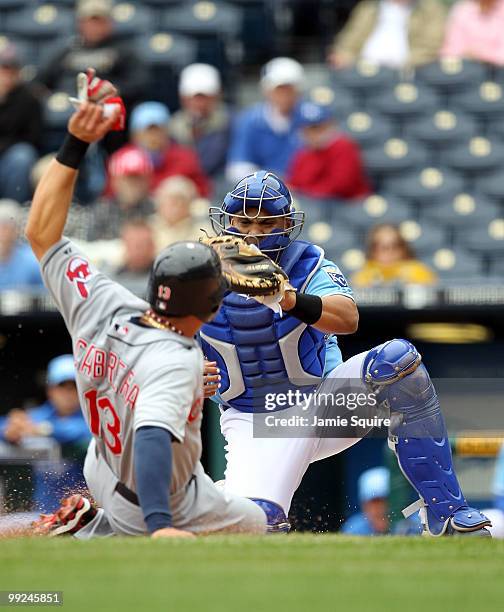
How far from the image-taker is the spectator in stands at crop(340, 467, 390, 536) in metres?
6.75

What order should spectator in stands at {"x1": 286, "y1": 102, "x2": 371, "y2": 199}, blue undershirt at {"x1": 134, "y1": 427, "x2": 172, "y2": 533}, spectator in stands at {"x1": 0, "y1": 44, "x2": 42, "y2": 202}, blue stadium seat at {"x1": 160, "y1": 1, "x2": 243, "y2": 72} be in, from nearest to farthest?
blue undershirt at {"x1": 134, "y1": 427, "x2": 172, "y2": 533} < spectator in stands at {"x1": 286, "y1": 102, "x2": 371, "y2": 199} < spectator in stands at {"x1": 0, "y1": 44, "x2": 42, "y2": 202} < blue stadium seat at {"x1": 160, "y1": 1, "x2": 243, "y2": 72}

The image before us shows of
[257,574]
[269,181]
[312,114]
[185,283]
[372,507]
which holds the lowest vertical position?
[372,507]

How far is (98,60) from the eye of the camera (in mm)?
11648

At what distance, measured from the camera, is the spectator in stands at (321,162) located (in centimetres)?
1074

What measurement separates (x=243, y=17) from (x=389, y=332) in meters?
4.77

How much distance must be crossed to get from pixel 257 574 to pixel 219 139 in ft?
24.0

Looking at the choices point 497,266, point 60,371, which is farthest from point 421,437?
point 497,266

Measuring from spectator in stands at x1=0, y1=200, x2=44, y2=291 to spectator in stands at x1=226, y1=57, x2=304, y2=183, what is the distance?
197 centimetres

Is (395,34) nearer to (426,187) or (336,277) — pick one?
(426,187)

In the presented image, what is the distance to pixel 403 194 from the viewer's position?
36.4 ft

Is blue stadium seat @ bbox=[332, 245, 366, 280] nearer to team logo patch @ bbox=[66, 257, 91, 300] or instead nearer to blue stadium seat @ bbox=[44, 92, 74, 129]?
blue stadium seat @ bbox=[44, 92, 74, 129]

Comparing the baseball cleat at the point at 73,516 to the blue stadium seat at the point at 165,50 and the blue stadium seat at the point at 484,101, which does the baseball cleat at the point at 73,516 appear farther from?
the blue stadium seat at the point at 165,50

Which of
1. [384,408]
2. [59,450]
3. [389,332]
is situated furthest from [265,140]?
[384,408]

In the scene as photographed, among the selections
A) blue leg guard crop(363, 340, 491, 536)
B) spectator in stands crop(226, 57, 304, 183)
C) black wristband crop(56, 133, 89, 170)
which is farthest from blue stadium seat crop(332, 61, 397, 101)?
black wristband crop(56, 133, 89, 170)
